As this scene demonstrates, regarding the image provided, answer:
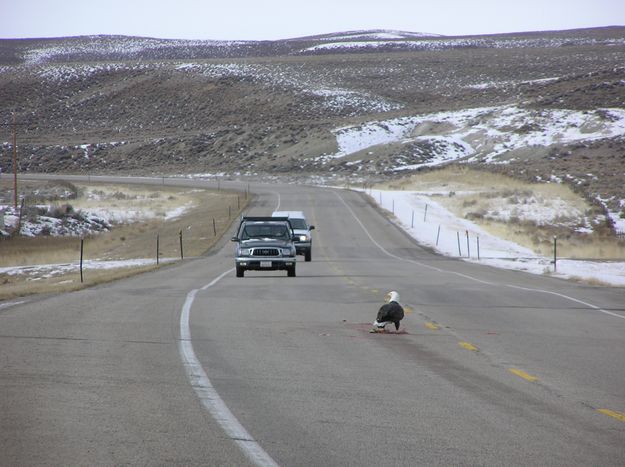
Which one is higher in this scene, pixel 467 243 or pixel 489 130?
pixel 489 130

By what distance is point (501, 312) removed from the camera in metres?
17.3

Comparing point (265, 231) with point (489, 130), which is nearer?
point (265, 231)

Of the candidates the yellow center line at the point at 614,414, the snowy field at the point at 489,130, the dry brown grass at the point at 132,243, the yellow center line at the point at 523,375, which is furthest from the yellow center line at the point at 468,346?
the snowy field at the point at 489,130

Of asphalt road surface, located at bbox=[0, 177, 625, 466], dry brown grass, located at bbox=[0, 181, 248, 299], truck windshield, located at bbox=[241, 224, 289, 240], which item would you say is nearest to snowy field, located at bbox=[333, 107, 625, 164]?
dry brown grass, located at bbox=[0, 181, 248, 299]

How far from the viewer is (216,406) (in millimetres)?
8312

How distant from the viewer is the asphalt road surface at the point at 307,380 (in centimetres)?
697

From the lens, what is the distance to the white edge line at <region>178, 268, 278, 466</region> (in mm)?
6734

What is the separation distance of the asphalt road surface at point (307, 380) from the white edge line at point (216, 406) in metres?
0.03

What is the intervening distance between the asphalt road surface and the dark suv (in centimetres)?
643

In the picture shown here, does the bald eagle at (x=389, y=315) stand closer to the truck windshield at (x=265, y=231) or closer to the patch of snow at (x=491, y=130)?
the truck windshield at (x=265, y=231)

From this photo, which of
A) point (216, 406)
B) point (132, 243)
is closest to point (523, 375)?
point (216, 406)

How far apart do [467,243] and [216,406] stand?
3863 cm

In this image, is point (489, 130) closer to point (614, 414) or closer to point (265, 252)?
point (265, 252)

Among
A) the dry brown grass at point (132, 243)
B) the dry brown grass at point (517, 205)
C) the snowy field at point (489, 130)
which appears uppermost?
the snowy field at point (489, 130)
